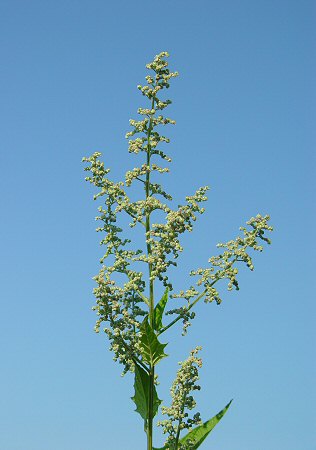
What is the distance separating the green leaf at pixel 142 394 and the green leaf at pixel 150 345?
0.84 ft

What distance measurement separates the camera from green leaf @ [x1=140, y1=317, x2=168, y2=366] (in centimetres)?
1361

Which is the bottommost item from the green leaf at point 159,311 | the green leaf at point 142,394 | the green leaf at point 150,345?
the green leaf at point 142,394

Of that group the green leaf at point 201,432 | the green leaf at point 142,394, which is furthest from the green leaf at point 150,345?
the green leaf at point 201,432

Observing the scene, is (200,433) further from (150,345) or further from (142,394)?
(150,345)

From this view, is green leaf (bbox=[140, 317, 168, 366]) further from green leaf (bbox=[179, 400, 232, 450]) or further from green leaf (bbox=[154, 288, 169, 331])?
green leaf (bbox=[179, 400, 232, 450])

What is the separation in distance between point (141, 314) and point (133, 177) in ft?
8.00

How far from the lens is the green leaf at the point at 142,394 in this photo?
45.5ft

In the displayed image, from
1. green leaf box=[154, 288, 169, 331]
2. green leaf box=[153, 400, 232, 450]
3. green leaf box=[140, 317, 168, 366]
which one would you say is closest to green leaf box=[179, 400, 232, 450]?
green leaf box=[153, 400, 232, 450]

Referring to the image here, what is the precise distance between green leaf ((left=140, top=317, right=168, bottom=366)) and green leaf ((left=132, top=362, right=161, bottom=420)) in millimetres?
256

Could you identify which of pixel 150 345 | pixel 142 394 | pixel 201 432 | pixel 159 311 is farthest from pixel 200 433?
pixel 159 311

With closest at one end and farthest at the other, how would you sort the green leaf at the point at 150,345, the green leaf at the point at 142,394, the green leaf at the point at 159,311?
the green leaf at the point at 150,345 → the green leaf at the point at 142,394 → the green leaf at the point at 159,311

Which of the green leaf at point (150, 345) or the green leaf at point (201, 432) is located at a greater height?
the green leaf at point (150, 345)

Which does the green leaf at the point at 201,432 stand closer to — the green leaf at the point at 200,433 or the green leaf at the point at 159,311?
the green leaf at the point at 200,433

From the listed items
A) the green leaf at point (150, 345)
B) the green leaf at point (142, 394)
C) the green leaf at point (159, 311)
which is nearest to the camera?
the green leaf at point (150, 345)
